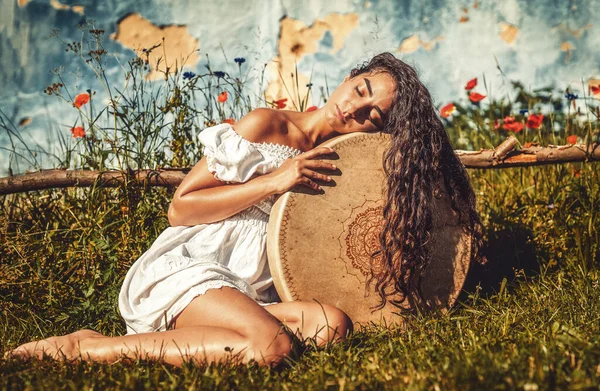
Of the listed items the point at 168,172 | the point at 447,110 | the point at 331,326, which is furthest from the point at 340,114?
the point at 447,110

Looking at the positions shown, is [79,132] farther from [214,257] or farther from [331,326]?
[331,326]

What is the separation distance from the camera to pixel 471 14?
472 cm

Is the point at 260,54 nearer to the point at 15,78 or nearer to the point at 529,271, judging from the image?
the point at 15,78

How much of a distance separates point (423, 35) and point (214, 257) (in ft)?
9.40

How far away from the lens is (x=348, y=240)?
8.78 ft

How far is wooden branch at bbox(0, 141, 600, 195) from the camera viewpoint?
339cm

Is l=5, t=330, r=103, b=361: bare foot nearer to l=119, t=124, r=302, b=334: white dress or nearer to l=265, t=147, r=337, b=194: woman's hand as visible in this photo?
l=119, t=124, r=302, b=334: white dress

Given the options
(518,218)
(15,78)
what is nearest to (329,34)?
(518,218)

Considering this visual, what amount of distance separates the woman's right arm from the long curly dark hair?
0.33 metres

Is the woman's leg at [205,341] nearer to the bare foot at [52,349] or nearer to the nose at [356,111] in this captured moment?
the bare foot at [52,349]

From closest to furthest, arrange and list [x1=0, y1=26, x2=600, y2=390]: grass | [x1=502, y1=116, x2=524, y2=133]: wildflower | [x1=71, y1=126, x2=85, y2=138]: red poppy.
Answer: [x1=0, y1=26, x2=600, y2=390]: grass → [x1=71, y1=126, x2=85, y2=138]: red poppy → [x1=502, y1=116, x2=524, y2=133]: wildflower

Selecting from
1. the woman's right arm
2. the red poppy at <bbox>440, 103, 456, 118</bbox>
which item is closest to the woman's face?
the woman's right arm

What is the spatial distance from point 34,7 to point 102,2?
1.48 feet

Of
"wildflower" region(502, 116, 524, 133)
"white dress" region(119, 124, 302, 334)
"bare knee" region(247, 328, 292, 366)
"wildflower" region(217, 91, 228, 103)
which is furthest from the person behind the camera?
"wildflower" region(502, 116, 524, 133)
